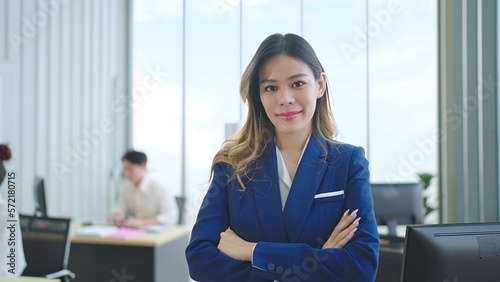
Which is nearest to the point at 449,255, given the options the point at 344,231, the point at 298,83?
the point at 344,231

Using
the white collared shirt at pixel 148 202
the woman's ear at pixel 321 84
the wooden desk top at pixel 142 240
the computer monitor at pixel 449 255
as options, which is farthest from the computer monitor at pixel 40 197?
the computer monitor at pixel 449 255

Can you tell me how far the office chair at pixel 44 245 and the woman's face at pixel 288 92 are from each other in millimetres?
2134

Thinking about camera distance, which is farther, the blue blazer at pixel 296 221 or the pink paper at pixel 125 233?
the pink paper at pixel 125 233

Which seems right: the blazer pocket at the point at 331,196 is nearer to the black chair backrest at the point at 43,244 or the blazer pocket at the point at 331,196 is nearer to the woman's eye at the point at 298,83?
the woman's eye at the point at 298,83

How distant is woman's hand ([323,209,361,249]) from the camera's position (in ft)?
4.92

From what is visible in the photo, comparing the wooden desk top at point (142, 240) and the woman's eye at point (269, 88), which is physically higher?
the woman's eye at point (269, 88)

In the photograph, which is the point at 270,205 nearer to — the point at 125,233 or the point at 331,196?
the point at 331,196

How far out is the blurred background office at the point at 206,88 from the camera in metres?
4.49

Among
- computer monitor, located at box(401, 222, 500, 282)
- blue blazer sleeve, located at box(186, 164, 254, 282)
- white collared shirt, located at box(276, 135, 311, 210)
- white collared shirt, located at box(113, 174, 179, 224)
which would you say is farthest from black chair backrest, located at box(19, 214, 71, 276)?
computer monitor, located at box(401, 222, 500, 282)

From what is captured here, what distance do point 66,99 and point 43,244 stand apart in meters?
2.36

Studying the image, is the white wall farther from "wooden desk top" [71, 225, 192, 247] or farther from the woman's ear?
the woman's ear

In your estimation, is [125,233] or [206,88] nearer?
[125,233]

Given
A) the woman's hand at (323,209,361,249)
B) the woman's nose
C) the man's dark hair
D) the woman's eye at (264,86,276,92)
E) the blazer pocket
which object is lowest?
the woman's hand at (323,209,361,249)

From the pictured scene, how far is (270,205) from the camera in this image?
1546 mm
